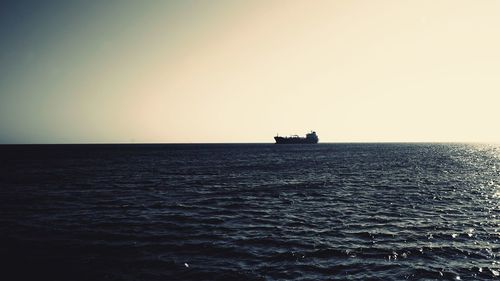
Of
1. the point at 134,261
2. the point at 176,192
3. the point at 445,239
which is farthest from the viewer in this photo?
the point at 176,192

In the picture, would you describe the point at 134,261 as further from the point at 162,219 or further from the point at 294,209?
the point at 294,209

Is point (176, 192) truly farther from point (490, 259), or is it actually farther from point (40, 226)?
point (490, 259)

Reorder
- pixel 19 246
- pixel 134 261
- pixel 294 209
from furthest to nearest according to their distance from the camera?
1. pixel 294 209
2. pixel 19 246
3. pixel 134 261

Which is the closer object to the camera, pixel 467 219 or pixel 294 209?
pixel 467 219

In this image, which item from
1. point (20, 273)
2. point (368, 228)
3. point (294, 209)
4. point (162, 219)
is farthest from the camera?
point (294, 209)

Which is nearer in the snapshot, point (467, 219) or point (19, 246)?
point (19, 246)

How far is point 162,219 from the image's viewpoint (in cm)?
2559

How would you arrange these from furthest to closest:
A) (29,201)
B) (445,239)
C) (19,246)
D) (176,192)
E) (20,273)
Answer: (176,192), (29,201), (445,239), (19,246), (20,273)

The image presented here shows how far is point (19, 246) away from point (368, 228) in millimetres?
22649

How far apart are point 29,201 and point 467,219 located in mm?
41323

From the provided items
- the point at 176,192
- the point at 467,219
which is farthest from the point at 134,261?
the point at 467,219

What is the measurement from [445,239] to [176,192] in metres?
28.4

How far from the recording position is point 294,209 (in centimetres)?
2939

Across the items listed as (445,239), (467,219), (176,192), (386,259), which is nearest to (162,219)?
(176,192)
